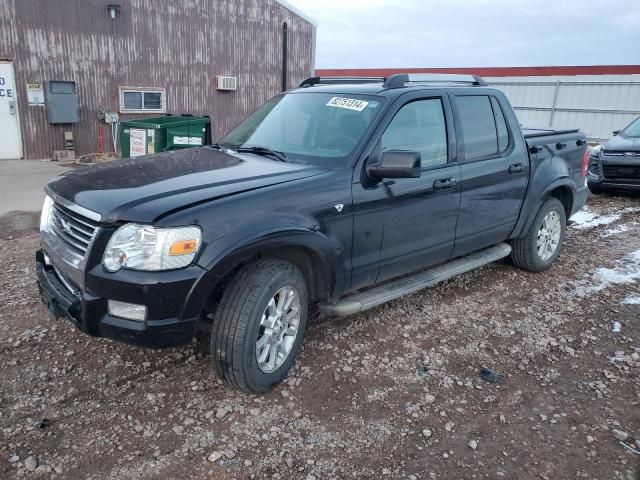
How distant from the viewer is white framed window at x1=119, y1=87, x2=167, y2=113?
14.5 metres

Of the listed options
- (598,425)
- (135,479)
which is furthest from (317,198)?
(598,425)

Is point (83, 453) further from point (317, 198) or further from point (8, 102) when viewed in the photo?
point (8, 102)

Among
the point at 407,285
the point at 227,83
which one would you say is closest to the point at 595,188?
the point at 407,285

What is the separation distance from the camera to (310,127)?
401 centimetres

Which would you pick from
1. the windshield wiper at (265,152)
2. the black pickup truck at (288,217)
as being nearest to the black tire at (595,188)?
the black pickup truck at (288,217)

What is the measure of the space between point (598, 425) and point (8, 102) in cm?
1412

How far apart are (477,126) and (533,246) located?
1.61 meters

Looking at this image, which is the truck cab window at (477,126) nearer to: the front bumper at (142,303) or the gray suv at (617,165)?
the front bumper at (142,303)

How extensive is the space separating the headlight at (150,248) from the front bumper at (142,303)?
5cm

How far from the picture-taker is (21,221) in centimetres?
700

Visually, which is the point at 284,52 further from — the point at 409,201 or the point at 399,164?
the point at 399,164

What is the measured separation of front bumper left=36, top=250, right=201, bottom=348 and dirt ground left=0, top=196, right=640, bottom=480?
572 millimetres

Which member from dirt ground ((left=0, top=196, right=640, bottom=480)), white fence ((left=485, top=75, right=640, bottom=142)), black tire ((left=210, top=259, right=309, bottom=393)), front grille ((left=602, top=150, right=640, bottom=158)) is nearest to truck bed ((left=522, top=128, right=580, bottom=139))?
dirt ground ((left=0, top=196, right=640, bottom=480))

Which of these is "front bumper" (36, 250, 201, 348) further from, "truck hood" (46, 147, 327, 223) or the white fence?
the white fence
